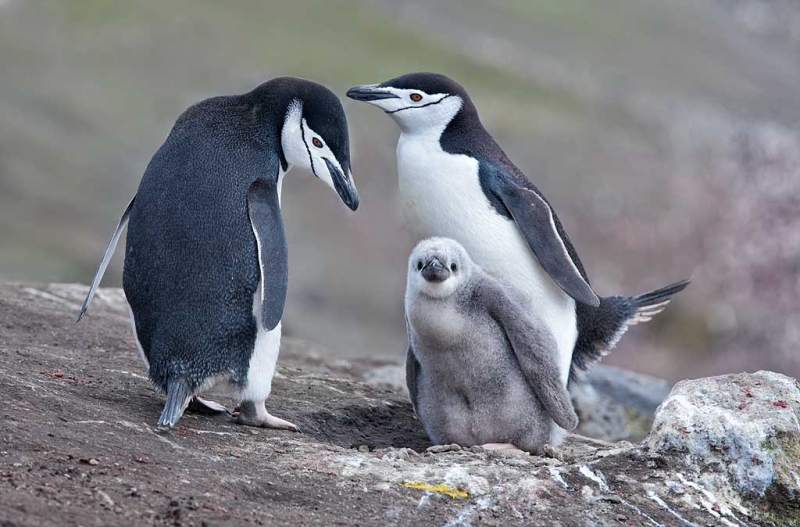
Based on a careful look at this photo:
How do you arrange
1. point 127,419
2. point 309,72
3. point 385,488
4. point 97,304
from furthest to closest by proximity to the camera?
point 309,72 < point 97,304 < point 127,419 < point 385,488

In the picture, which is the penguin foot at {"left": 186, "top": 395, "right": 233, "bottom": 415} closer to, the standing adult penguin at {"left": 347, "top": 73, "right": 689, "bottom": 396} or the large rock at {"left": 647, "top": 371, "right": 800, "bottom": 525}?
the standing adult penguin at {"left": 347, "top": 73, "right": 689, "bottom": 396}

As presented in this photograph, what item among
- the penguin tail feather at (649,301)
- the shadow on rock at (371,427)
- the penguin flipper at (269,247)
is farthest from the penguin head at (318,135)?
the penguin tail feather at (649,301)

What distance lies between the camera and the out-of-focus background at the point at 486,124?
1564 centimetres

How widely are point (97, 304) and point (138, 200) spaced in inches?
122

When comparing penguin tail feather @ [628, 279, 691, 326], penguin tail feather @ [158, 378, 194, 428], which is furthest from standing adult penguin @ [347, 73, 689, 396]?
penguin tail feather @ [158, 378, 194, 428]

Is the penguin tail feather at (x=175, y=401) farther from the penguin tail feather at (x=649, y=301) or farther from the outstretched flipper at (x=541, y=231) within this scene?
the penguin tail feather at (x=649, y=301)

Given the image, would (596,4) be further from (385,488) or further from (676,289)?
(385,488)

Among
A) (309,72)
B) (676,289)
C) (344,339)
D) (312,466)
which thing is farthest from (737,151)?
(312,466)

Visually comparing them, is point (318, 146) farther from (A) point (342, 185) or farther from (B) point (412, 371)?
(B) point (412, 371)

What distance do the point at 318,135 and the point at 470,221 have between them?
0.98 meters

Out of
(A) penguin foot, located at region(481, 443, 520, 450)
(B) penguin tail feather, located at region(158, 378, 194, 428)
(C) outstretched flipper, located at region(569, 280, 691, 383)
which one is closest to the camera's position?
(B) penguin tail feather, located at region(158, 378, 194, 428)

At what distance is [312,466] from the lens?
15.5 ft

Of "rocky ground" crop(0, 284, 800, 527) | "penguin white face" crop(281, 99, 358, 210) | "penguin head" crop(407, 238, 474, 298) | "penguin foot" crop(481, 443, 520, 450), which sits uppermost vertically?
"penguin white face" crop(281, 99, 358, 210)

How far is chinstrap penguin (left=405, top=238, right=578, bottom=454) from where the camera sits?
5.45 meters
